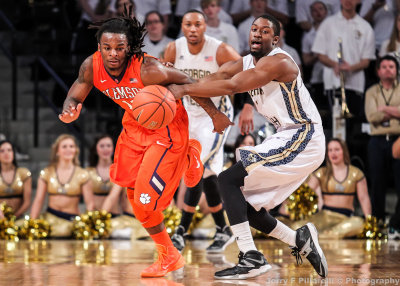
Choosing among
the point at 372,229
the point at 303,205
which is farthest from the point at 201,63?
the point at 372,229

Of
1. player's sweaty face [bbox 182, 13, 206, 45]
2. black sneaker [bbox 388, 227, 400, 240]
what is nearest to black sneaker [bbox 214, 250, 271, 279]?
player's sweaty face [bbox 182, 13, 206, 45]

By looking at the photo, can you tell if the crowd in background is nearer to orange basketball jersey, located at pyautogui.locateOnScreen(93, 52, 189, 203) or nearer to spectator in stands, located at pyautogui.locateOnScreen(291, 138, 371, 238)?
spectator in stands, located at pyautogui.locateOnScreen(291, 138, 371, 238)

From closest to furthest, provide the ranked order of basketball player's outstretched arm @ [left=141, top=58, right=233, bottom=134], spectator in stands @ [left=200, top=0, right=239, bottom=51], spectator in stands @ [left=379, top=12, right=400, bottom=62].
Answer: basketball player's outstretched arm @ [left=141, top=58, right=233, bottom=134], spectator in stands @ [left=379, top=12, right=400, bottom=62], spectator in stands @ [left=200, top=0, right=239, bottom=51]

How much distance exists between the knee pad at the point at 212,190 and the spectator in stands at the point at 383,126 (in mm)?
2022

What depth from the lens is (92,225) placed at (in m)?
7.39

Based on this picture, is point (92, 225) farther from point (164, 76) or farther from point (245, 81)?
point (245, 81)

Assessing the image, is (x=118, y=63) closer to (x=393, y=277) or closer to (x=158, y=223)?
(x=158, y=223)

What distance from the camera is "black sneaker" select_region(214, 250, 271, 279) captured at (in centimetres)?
460

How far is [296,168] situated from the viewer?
4.70 meters

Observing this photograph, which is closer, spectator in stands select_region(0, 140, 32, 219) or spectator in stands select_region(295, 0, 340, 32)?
spectator in stands select_region(0, 140, 32, 219)

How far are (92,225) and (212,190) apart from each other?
1609 mm

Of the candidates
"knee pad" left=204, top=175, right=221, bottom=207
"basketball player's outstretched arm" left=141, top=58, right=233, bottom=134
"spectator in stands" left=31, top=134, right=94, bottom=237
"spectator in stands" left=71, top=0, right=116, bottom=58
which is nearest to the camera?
"basketball player's outstretched arm" left=141, top=58, right=233, bottom=134

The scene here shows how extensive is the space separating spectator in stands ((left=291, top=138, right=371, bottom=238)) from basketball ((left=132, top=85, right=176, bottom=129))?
11.4 ft

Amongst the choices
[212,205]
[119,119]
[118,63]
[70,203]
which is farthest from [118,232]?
[118,63]
